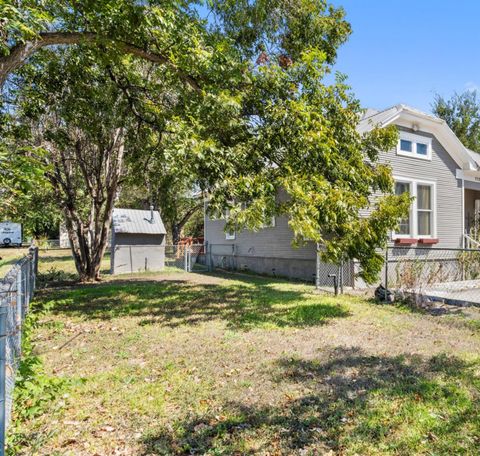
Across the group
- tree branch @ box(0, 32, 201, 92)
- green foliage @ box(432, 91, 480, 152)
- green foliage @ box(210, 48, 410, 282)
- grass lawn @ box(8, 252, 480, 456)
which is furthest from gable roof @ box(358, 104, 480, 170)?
green foliage @ box(432, 91, 480, 152)

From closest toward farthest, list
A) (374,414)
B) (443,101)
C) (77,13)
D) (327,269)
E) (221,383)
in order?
1. (374,414)
2. (221,383)
3. (77,13)
4. (327,269)
5. (443,101)

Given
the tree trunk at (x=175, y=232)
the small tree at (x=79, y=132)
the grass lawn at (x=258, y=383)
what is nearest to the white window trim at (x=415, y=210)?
the grass lawn at (x=258, y=383)

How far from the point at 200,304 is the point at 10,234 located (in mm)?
37298

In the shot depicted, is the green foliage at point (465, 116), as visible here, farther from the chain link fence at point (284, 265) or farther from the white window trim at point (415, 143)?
the chain link fence at point (284, 265)

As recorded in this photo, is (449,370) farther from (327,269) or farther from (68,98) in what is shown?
(68,98)

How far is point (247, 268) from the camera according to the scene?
17344mm

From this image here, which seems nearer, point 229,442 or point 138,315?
point 229,442

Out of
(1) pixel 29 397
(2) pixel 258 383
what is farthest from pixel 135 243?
(2) pixel 258 383

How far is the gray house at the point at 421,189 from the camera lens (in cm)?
1296

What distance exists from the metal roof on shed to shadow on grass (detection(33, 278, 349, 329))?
4888 mm

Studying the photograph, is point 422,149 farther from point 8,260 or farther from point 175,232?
point 8,260

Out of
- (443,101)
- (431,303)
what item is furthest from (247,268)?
(443,101)

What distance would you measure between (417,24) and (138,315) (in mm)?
10761

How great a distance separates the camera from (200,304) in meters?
9.03
